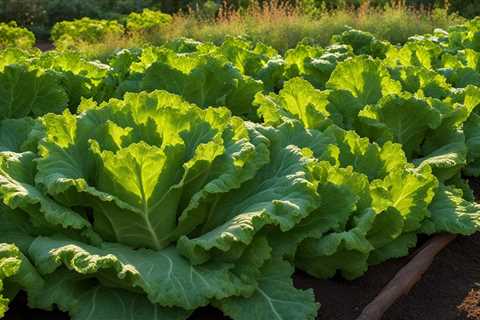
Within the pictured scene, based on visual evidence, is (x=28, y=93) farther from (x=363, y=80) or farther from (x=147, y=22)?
(x=147, y=22)

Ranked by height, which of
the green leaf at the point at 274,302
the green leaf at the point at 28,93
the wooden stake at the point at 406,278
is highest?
the green leaf at the point at 28,93

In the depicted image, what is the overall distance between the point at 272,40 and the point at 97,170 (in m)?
10.3

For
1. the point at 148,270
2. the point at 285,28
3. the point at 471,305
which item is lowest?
the point at 285,28

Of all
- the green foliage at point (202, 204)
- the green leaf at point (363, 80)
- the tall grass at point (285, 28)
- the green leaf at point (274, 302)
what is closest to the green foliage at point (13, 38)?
the tall grass at point (285, 28)

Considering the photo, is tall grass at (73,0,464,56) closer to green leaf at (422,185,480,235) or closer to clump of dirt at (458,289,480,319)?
green leaf at (422,185,480,235)

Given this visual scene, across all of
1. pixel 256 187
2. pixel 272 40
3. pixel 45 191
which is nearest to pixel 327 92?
pixel 256 187

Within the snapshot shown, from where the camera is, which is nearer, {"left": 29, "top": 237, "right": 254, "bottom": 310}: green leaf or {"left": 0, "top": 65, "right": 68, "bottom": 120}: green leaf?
{"left": 29, "top": 237, "right": 254, "bottom": 310}: green leaf

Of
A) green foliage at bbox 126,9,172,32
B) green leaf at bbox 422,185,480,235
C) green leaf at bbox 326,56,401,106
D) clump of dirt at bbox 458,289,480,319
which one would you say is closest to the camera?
clump of dirt at bbox 458,289,480,319

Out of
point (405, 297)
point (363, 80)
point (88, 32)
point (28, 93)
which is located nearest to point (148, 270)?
point (405, 297)

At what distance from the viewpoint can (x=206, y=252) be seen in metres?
3.52

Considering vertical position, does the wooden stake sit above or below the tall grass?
above

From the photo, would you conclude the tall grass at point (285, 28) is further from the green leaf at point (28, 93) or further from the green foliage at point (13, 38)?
the green leaf at point (28, 93)

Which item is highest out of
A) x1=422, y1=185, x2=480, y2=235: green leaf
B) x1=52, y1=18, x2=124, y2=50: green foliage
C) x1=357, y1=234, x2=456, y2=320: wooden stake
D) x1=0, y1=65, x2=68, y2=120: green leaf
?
x1=0, y1=65, x2=68, y2=120: green leaf

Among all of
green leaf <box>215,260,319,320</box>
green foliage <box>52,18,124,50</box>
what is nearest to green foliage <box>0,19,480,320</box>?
green leaf <box>215,260,319,320</box>
